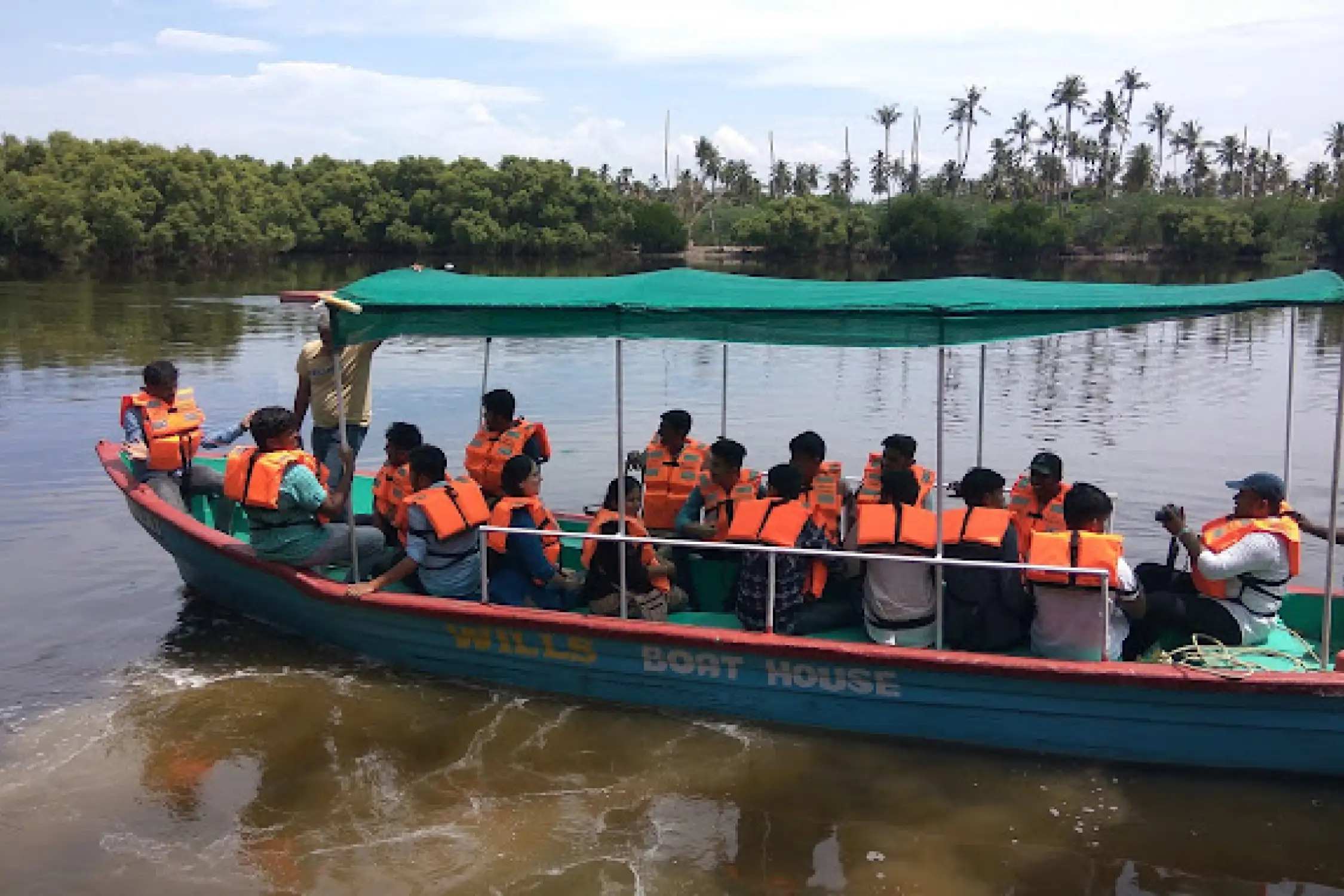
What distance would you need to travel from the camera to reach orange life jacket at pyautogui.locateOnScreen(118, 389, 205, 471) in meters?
8.05

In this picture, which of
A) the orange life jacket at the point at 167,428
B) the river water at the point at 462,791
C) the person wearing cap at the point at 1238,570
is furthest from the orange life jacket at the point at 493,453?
the person wearing cap at the point at 1238,570

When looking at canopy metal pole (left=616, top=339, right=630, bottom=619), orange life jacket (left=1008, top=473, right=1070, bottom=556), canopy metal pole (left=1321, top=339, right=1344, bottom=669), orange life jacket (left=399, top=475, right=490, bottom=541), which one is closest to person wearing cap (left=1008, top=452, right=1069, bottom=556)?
orange life jacket (left=1008, top=473, right=1070, bottom=556)

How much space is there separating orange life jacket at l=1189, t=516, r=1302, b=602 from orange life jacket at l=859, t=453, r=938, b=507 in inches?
63.3

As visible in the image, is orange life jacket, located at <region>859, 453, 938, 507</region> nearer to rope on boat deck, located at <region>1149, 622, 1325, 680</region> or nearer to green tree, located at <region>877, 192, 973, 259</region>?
rope on boat deck, located at <region>1149, 622, 1325, 680</region>

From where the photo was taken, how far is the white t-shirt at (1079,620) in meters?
5.48

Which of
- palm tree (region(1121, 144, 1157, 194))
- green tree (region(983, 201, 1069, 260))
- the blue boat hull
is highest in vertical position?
palm tree (region(1121, 144, 1157, 194))

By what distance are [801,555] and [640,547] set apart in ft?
3.05

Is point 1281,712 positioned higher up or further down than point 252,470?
further down

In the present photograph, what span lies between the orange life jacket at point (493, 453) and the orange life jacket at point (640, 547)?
4.23 feet

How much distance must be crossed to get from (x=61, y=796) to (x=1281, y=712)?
5781 mm

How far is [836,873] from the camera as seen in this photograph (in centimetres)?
505

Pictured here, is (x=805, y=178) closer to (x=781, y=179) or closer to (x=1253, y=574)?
(x=781, y=179)

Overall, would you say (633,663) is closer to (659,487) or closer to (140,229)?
(659,487)

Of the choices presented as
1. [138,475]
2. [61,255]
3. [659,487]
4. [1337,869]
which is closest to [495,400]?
[659,487]
